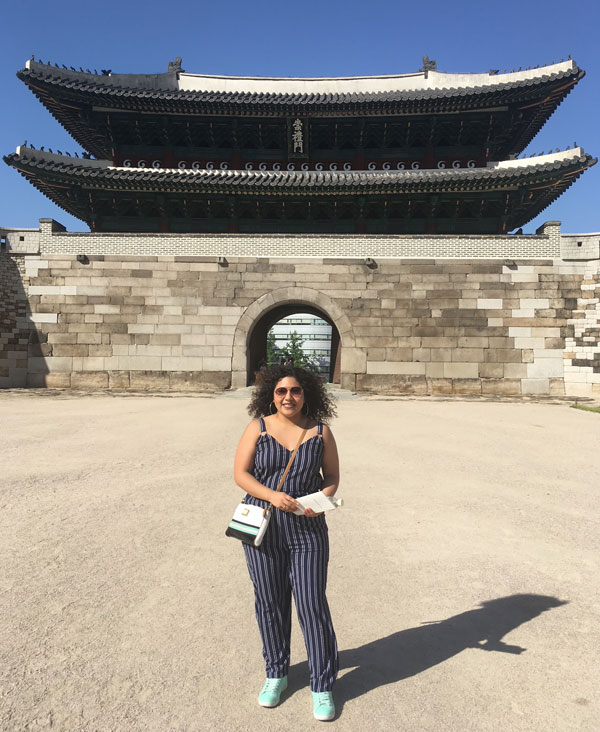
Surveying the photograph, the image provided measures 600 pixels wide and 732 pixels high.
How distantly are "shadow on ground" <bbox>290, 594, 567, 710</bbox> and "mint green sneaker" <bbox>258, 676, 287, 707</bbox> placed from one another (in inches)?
4.7

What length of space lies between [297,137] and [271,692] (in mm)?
17120

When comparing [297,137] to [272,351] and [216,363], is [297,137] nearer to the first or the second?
[216,363]

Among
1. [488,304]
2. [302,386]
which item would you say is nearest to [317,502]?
[302,386]

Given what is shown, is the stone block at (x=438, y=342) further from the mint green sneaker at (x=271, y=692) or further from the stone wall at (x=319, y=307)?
the mint green sneaker at (x=271, y=692)

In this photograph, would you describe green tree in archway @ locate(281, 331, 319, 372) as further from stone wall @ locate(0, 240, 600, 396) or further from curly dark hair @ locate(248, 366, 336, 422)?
curly dark hair @ locate(248, 366, 336, 422)

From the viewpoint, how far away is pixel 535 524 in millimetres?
4254

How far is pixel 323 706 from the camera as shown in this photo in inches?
75.5

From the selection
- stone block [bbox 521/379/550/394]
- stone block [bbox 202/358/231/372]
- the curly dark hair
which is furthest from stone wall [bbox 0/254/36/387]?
stone block [bbox 521/379/550/394]

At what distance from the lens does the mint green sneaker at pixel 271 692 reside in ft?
6.50

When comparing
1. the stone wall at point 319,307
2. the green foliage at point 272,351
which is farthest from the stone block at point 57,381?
the green foliage at point 272,351

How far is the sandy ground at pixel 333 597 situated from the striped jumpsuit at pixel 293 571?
0.20 meters

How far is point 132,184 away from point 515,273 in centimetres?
1228

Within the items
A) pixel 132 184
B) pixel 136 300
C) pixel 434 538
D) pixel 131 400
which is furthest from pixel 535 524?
pixel 132 184

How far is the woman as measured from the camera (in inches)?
78.9
